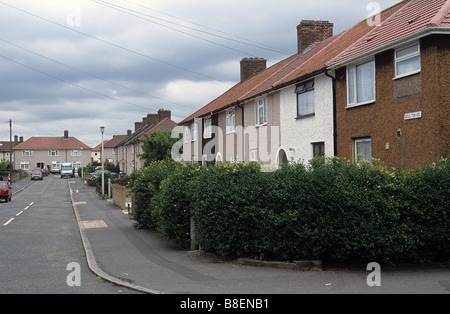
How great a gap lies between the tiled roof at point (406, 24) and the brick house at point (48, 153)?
100413 mm

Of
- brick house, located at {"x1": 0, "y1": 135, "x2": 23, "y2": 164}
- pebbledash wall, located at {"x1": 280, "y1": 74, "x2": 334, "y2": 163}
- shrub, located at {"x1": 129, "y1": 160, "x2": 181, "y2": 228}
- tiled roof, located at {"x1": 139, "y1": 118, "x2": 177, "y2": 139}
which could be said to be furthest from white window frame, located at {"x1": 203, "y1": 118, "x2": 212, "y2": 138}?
brick house, located at {"x1": 0, "y1": 135, "x2": 23, "y2": 164}

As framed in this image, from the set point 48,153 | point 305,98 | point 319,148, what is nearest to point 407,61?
point 319,148

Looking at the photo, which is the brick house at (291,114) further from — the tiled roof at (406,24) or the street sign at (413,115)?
the street sign at (413,115)

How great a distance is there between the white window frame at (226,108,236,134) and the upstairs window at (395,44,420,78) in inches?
529

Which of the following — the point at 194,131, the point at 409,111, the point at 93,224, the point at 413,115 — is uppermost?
the point at 194,131

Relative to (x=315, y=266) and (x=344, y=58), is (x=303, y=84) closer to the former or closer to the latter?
(x=344, y=58)

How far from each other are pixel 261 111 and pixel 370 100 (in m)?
8.61

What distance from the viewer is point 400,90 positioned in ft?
41.8

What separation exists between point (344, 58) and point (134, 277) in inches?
418

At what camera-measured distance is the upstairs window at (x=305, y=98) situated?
1751 cm

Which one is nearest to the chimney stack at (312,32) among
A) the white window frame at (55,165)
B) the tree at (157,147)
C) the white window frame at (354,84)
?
the white window frame at (354,84)

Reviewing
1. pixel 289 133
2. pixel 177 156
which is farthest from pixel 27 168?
pixel 289 133

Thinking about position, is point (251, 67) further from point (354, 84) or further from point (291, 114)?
point (354, 84)

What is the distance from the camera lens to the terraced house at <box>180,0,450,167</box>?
11.7 metres
